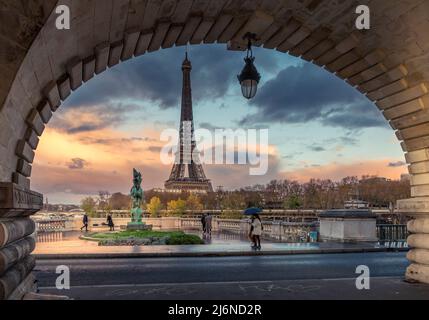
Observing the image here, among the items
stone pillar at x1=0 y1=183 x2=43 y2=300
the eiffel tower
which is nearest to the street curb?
stone pillar at x1=0 y1=183 x2=43 y2=300

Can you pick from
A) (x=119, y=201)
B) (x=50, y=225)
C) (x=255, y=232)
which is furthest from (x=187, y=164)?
(x=255, y=232)

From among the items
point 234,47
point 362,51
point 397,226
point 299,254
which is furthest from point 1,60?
point 397,226

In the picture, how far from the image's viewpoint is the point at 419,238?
30.8 ft

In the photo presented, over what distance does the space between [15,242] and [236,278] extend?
766cm

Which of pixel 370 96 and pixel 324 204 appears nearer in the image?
pixel 370 96

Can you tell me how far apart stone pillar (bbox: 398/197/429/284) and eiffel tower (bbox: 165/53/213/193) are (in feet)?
318

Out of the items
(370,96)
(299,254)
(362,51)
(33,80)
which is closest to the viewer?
(33,80)

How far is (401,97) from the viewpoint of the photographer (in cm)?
916

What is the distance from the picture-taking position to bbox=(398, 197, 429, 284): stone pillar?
920 cm

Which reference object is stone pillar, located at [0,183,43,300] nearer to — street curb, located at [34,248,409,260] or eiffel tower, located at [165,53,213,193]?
street curb, located at [34,248,409,260]

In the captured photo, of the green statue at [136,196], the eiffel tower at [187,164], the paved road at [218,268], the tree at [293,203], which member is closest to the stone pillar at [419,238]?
the paved road at [218,268]

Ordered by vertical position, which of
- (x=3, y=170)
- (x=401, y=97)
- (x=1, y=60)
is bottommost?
(x=3, y=170)

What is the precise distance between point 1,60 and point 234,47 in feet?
17.8
